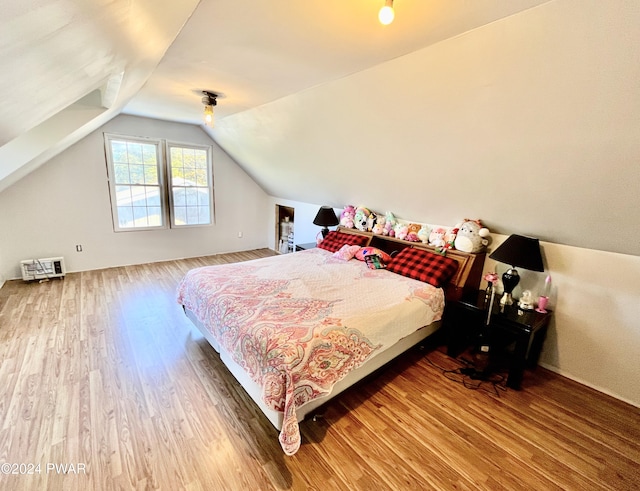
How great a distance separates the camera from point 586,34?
126 cm

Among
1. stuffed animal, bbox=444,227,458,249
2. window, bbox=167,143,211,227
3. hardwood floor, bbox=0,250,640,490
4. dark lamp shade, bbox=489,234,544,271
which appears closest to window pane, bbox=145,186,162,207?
window, bbox=167,143,211,227

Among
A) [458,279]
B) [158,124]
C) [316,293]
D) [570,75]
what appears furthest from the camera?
[158,124]

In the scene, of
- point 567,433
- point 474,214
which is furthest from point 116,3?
point 567,433

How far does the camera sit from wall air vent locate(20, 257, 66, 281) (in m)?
3.91

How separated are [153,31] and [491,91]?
1903mm

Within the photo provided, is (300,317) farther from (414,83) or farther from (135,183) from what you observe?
(135,183)

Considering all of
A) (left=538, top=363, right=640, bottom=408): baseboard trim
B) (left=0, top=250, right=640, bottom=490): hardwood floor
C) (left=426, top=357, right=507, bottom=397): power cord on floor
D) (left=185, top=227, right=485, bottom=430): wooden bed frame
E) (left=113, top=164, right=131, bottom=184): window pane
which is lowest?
(left=0, top=250, right=640, bottom=490): hardwood floor

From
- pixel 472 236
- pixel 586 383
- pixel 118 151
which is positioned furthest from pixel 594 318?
pixel 118 151

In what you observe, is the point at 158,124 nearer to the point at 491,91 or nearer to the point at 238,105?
the point at 238,105

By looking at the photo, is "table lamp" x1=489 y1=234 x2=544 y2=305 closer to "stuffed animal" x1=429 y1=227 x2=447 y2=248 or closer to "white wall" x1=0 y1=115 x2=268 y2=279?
"stuffed animal" x1=429 y1=227 x2=447 y2=248

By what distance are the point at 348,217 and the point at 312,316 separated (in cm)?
223

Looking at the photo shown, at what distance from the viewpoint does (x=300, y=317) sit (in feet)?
6.50

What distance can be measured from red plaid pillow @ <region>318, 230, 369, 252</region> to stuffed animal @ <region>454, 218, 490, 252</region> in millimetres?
1223

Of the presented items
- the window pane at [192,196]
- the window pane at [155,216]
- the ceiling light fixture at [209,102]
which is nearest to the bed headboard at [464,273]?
the ceiling light fixture at [209,102]
